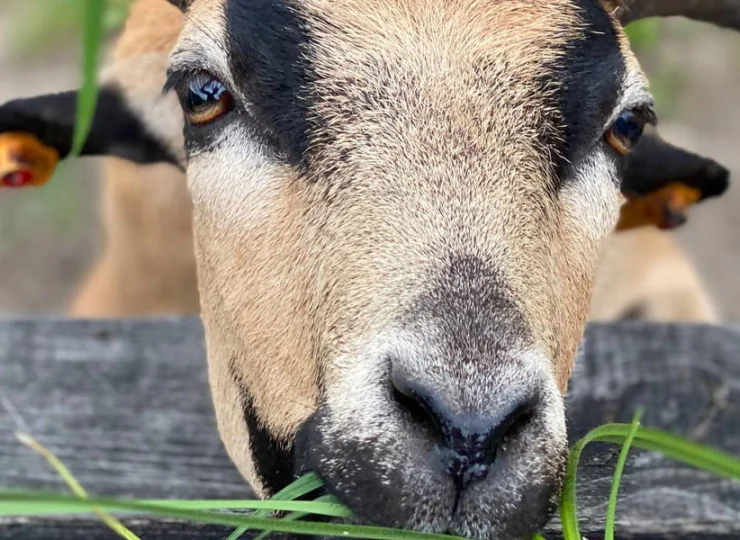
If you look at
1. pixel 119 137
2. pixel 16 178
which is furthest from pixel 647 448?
pixel 119 137

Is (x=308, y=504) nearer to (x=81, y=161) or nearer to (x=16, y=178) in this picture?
(x=16, y=178)

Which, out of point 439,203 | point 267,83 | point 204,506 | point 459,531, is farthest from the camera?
point 267,83

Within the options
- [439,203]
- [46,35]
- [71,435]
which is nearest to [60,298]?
[46,35]

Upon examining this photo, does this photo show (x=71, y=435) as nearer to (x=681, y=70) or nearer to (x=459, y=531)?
(x=459, y=531)

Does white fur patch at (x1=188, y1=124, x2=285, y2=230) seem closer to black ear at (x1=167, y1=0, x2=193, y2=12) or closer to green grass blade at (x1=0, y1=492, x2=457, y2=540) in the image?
black ear at (x1=167, y1=0, x2=193, y2=12)

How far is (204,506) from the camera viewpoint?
195 centimetres

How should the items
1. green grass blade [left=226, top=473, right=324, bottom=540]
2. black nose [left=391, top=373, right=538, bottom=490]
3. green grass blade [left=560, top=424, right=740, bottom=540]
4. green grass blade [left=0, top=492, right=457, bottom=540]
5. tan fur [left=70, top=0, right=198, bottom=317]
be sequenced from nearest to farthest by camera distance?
1. green grass blade [left=0, top=492, right=457, bottom=540]
2. green grass blade [left=560, top=424, right=740, bottom=540]
3. black nose [left=391, top=373, right=538, bottom=490]
4. green grass blade [left=226, top=473, right=324, bottom=540]
5. tan fur [left=70, top=0, right=198, bottom=317]

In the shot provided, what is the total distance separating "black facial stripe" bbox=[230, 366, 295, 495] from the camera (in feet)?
8.52

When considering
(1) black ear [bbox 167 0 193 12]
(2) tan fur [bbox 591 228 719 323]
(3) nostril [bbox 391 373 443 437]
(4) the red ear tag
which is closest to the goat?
(3) nostril [bbox 391 373 443 437]

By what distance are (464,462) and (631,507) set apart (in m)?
1.09

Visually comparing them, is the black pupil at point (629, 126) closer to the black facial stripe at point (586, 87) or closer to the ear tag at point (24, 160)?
the black facial stripe at point (586, 87)

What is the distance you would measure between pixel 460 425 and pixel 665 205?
6.18 feet

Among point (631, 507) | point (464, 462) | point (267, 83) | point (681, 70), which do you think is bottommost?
point (681, 70)

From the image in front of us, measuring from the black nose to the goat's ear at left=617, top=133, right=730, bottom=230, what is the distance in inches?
67.0
